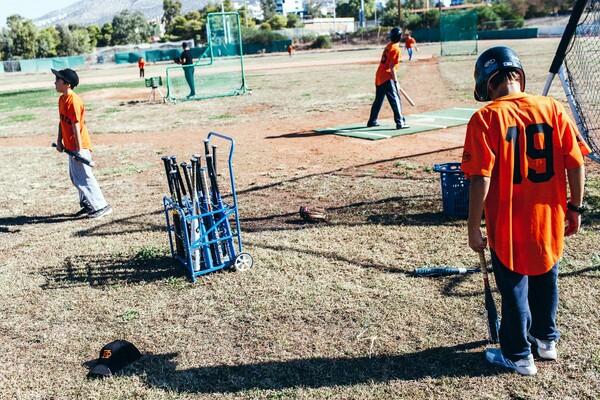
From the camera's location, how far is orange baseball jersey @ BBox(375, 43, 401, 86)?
11359 mm

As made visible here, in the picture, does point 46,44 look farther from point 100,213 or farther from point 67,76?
point 100,213

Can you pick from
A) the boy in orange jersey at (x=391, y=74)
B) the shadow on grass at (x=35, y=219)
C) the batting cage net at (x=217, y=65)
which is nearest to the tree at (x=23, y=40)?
the batting cage net at (x=217, y=65)

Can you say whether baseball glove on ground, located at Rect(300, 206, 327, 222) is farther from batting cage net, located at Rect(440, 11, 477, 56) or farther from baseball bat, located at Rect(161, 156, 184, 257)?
batting cage net, located at Rect(440, 11, 477, 56)

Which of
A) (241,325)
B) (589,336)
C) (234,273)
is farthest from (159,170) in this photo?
(589,336)

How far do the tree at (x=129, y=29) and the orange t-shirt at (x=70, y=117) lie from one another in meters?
126

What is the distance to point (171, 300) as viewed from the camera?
5.02 m

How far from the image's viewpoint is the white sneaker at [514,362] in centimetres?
354

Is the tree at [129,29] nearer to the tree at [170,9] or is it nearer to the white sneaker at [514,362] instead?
the tree at [170,9]

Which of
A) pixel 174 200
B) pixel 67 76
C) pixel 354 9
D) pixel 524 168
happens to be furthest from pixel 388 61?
pixel 354 9

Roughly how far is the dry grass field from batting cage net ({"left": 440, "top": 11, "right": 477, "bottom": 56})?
30241 mm

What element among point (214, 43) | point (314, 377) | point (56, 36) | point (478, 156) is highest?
point (56, 36)

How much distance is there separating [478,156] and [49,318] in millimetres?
3743

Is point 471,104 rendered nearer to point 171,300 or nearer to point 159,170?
point 159,170

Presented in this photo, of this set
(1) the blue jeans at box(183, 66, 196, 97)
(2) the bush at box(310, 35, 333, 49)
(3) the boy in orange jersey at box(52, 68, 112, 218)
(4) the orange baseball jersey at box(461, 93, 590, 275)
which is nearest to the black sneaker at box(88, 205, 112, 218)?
(3) the boy in orange jersey at box(52, 68, 112, 218)
